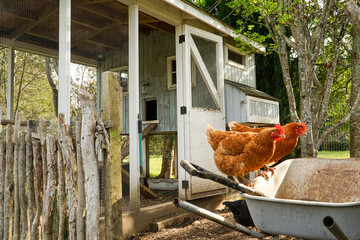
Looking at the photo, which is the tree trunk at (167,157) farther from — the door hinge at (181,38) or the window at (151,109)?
the door hinge at (181,38)

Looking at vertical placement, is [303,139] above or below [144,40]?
below

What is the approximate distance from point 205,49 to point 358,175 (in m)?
3.75

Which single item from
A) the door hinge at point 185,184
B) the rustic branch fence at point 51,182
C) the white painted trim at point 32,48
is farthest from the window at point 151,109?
the rustic branch fence at point 51,182

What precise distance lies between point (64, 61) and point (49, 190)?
150cm

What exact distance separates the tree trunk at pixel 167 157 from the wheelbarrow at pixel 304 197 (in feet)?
19.3

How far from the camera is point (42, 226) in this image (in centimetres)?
263

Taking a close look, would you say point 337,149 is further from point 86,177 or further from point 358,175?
point 86,177

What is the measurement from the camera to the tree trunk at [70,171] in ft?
8.10

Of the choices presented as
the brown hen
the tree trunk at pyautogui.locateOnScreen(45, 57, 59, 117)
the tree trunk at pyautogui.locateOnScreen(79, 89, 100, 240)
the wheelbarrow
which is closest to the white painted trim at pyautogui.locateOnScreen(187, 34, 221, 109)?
the brown hen

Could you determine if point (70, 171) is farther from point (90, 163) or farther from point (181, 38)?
point (181, 38)

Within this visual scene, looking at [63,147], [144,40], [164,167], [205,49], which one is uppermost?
[144,40]

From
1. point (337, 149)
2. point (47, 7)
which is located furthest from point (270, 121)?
point (337, 149)

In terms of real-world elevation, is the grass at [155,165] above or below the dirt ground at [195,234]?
A: above

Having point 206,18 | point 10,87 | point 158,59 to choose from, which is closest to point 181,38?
point 206,18
